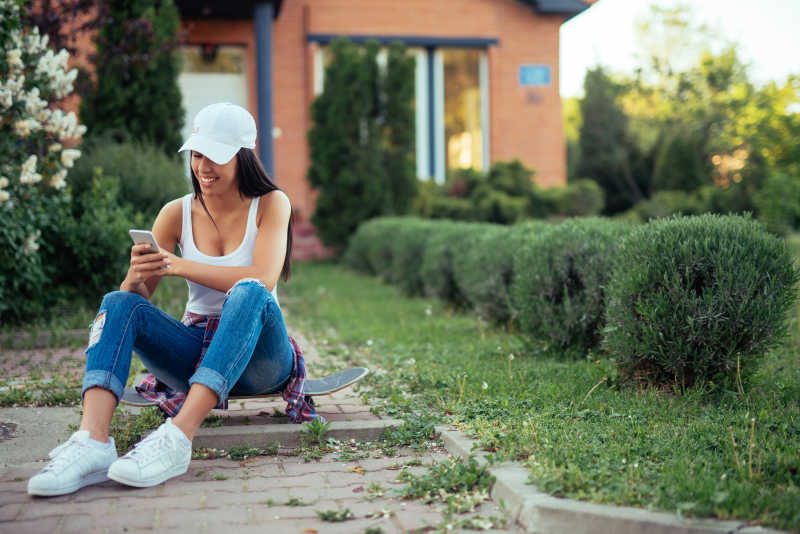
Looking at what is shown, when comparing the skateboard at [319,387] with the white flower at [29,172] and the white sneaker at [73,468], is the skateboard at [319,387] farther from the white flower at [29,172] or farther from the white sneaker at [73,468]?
the white flower at [29,172]

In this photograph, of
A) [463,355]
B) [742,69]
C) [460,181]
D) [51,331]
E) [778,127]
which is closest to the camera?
[463,355]

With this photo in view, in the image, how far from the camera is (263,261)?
348 centimetres

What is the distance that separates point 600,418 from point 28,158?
15.7 ft

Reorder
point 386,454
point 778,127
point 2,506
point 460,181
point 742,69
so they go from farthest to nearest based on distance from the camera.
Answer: point 742,69 → point 778,127 → point 460,181 → point 386,454 → point 2,506

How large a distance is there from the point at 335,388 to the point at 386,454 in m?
0.43

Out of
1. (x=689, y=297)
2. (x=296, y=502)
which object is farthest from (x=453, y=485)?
(x=689, y=297)

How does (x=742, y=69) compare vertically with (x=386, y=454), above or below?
above

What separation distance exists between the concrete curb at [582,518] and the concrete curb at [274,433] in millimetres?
975

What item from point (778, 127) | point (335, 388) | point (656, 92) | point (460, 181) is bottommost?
point (335, 388)

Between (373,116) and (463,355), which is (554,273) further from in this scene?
(373,116)

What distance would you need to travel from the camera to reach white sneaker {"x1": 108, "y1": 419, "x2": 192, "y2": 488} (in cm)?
296

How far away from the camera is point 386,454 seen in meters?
3.56

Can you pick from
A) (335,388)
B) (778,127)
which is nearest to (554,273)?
(335,388)

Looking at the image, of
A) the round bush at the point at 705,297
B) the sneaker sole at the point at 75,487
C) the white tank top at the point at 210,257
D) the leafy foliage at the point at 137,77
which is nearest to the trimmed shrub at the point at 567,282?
the round bush at the point at 705,297
